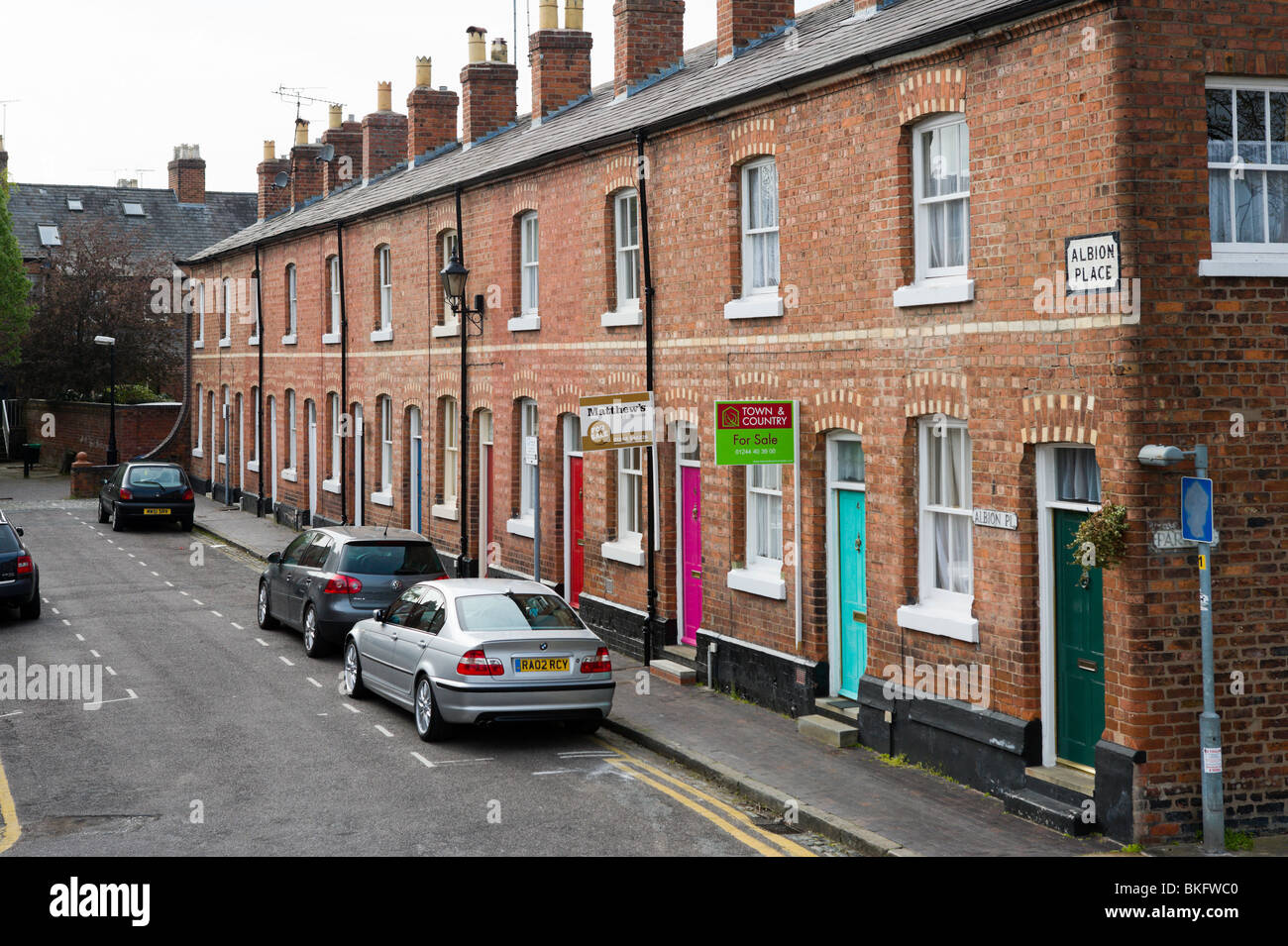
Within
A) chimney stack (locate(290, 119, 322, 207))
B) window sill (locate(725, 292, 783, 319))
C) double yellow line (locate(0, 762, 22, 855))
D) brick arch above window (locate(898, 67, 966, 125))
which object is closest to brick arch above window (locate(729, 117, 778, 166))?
window sill (locate(725, 292, 783, 319))

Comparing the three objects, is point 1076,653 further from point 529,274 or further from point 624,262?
point 529,274

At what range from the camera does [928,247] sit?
12.9m

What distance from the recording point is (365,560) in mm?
18500

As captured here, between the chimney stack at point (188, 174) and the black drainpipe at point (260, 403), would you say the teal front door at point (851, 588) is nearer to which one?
the black drainpipe at point (260, 403)

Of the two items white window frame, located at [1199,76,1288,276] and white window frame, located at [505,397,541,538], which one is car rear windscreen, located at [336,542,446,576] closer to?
white window frame, located at [505,397,541,538]

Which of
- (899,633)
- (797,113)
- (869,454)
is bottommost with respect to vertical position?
(899,633)

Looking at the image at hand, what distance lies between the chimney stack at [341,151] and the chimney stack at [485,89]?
9616 millimetres

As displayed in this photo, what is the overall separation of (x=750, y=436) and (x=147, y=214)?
6088 cm

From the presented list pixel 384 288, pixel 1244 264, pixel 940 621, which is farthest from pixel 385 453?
pixel 1244 264

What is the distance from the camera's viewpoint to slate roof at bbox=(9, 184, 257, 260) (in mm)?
65250

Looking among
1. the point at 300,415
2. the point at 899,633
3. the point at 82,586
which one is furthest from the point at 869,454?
the point at 300,415

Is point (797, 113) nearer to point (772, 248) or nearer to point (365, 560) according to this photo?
point (772, 248)

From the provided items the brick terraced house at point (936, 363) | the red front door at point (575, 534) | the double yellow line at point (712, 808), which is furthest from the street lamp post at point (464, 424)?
the double yellow line at point (712, 808)

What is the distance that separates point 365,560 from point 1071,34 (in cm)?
1139
